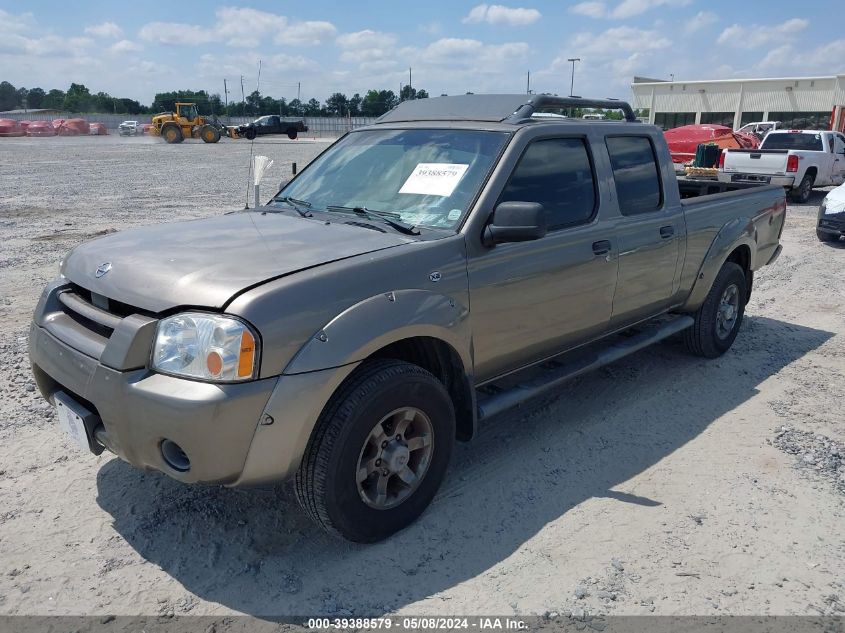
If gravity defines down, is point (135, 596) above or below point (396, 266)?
below

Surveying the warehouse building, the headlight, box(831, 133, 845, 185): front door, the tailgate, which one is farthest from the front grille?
the warehouse building

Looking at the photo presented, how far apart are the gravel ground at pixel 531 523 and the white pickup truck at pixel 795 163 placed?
41.8 feet

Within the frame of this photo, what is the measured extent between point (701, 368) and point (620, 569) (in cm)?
300

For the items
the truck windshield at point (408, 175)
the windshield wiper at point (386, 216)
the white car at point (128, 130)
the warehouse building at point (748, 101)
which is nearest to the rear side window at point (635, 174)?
the truck windshield at point (408, 175)

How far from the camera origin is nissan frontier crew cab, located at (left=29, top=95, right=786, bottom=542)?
2.64m

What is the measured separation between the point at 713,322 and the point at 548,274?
249 centimetres

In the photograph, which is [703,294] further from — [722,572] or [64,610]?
[64,610]

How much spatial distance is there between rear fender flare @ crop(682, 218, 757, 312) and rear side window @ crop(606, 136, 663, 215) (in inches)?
32.5

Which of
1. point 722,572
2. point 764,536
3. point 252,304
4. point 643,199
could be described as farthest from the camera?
point 643,199

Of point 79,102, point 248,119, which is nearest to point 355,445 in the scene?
point 248,119

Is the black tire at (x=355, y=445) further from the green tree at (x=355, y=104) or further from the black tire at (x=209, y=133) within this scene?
the green tree at (x=355, y=104)

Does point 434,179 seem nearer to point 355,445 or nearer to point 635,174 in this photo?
point 355,445

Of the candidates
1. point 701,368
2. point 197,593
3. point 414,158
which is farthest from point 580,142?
point 197,593

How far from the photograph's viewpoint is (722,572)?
303cm
